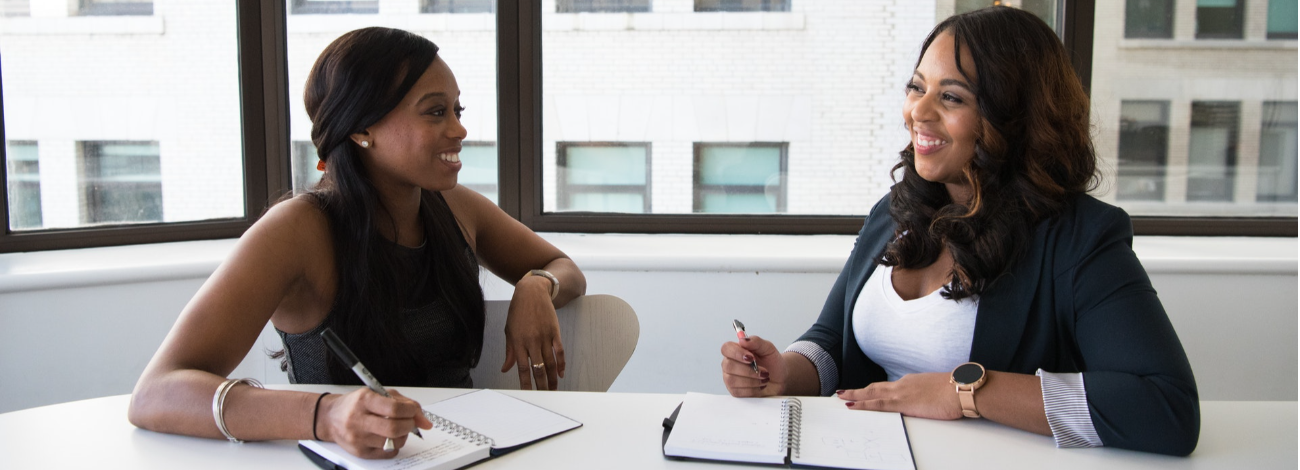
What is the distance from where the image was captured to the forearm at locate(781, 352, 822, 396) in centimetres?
156

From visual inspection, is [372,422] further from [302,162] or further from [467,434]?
[302,162]

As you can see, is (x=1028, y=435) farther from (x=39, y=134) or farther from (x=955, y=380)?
(x=39, y=134)

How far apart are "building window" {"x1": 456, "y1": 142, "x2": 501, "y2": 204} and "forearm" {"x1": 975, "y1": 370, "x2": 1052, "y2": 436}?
2.20m

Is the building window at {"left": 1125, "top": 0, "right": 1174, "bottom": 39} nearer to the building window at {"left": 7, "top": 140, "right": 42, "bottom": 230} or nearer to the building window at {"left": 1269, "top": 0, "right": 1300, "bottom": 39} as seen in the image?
the building window at {"left": 1269, "top": 0, "right": 1300, "bottom": 39}

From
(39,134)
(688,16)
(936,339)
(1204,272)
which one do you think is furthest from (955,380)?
(39,134)

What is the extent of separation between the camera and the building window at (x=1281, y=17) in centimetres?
317

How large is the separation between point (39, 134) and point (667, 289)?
2025 millimetres

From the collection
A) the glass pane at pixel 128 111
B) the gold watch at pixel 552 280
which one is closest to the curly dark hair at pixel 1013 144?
the gold watch at pixel 552 280

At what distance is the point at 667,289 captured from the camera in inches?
110

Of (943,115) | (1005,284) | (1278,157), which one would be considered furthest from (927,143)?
(1278,157)

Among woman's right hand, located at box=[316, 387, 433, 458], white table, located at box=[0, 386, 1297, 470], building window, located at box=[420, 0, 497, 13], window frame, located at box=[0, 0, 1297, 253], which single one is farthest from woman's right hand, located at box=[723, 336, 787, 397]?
building window, located at box=[420, 0, 497, 13]

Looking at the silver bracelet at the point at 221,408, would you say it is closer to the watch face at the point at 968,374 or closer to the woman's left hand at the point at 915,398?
the woman's left hand at the point at 915,398

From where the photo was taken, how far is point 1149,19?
3150 millimetres

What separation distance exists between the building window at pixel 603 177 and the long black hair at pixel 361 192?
1471 millimetres
